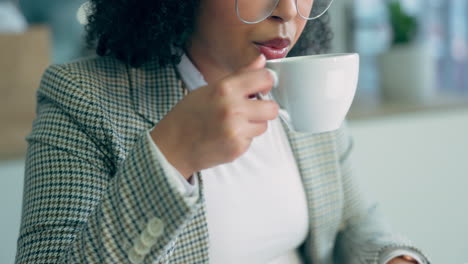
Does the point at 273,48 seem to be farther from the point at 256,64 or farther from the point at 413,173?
the point at 413,173

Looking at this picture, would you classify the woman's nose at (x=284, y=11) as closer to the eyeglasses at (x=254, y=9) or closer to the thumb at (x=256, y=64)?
the eyeglasses at (x=254, y=9)

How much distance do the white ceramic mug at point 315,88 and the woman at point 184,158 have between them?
0.04m

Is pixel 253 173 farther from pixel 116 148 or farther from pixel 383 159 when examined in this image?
pixel 383 159

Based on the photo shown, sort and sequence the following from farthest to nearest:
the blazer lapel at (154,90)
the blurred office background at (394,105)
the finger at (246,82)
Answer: the blurred office background at (394,105) → the blazer lapel at (154,90) → the finger at (246,82)

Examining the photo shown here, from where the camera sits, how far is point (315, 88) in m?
0.58

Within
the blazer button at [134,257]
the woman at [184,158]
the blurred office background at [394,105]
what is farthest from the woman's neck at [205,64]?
the blurred office background at [394,105]

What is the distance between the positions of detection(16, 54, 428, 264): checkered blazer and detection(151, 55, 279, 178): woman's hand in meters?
0.03

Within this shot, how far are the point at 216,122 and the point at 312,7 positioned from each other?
406mm

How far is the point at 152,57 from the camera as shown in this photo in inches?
35.6

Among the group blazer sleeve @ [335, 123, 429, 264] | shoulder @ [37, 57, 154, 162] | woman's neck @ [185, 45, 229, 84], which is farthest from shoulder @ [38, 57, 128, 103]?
blazer sleeve @ [335, 123, 429, 264]

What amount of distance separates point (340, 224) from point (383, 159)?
62 centimetres

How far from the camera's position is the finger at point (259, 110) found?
0.53m

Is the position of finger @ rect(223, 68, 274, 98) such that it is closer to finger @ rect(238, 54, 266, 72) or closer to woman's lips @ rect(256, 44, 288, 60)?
finger @ rect(238, 54, 266, 72)

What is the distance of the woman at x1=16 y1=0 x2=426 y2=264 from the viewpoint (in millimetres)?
560
